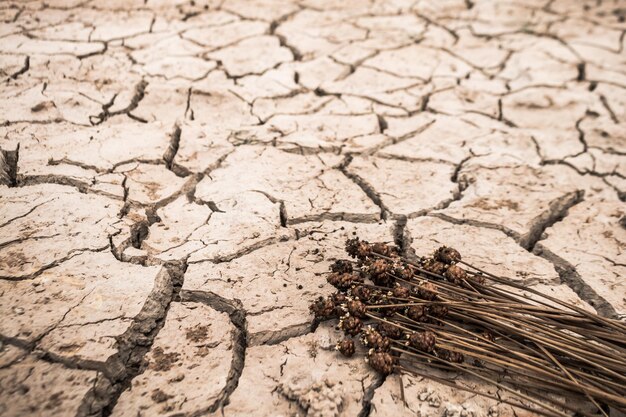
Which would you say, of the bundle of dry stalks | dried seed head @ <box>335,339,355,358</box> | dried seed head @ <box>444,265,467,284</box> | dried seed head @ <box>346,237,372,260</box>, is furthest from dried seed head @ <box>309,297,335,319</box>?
dried seed head @ <box>444,265,467,284</box>

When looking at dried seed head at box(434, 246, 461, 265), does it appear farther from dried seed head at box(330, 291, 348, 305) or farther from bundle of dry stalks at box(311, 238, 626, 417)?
dried seed head at box(330, 291, 348, 305)

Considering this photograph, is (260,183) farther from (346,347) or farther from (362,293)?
(346,347)

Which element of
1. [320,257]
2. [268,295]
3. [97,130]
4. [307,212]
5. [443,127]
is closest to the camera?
[268,295]

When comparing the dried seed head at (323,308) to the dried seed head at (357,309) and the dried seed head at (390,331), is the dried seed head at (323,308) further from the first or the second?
the dried seed head at (390,331)

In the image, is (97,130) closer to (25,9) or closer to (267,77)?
(267,77)

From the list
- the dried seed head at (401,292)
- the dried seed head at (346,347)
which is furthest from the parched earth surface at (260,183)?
the dried seed head at (401,292)

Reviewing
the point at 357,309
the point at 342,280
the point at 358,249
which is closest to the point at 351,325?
the point at 357,309

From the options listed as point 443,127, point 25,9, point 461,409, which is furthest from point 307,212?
point 25,9

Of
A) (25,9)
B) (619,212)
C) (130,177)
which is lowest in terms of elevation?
(619,212)
